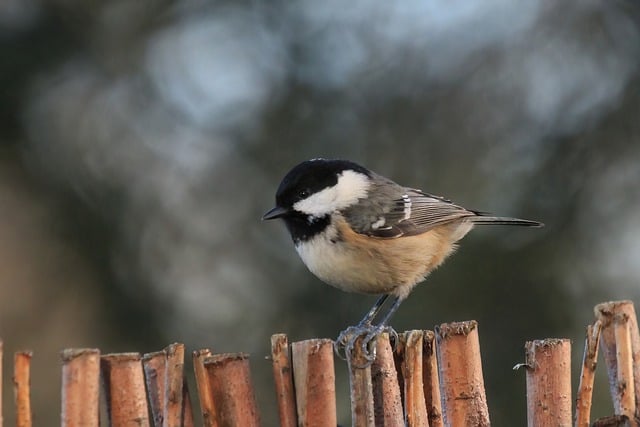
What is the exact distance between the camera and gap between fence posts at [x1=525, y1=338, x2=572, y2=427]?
6.18 feet

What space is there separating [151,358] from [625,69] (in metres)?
5.09

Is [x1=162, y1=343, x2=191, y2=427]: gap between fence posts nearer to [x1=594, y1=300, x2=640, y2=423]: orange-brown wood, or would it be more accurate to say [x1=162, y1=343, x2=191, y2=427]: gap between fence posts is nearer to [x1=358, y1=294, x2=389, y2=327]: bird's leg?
[x1=594, y1=300, x2=640, y2=423]: orange-brown wood

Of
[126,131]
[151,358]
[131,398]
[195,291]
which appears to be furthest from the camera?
[126,131]

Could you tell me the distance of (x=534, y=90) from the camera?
6.13 metres

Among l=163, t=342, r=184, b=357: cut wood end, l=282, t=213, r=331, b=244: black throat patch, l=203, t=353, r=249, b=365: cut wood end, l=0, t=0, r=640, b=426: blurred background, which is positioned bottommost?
l=203, t=353, r=249, b=365: cut wood end

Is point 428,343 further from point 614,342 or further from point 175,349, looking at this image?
point 175,349

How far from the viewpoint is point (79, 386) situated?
1.68 meters

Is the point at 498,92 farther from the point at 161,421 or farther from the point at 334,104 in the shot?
the point at 161,421

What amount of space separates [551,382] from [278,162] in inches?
167

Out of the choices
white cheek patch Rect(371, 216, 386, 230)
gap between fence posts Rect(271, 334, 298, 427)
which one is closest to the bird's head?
white cheek patch Rect(371, 216, 386, 230)

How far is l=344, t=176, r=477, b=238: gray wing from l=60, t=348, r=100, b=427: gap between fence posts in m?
1.60

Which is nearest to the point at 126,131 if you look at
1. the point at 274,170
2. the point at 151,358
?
the point at 274,170

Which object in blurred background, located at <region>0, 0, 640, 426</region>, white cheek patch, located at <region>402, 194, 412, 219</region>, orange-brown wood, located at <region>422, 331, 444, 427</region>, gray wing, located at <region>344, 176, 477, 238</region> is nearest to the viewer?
orange-brown wood, located at <region>422, 331, 444, 427</region>

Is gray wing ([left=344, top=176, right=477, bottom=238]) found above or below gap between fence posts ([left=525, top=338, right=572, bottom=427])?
above
